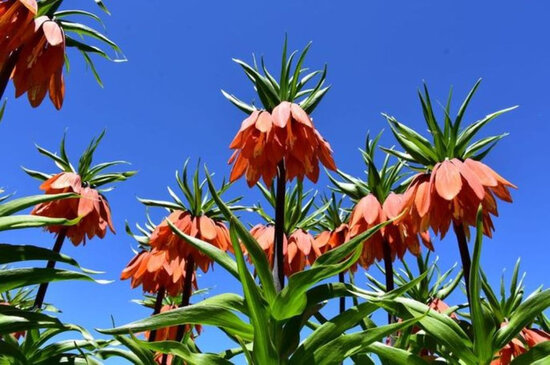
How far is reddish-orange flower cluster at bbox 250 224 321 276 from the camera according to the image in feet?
10.7

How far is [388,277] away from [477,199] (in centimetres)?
69

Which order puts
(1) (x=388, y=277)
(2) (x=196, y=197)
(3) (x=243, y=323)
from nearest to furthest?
(3) (x=243, y=323) → (1) (x=388, y=277) → (2) (x=196, y=197)

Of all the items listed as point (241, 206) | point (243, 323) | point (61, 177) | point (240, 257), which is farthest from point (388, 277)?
point (61, 177)

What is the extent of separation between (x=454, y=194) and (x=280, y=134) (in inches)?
31.1

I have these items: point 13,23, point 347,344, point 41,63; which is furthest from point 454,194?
point 13,23

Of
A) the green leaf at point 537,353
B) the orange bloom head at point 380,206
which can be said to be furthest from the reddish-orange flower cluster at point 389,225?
the green leaf at point 537,353

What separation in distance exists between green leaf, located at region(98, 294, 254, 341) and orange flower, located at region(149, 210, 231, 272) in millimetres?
1527

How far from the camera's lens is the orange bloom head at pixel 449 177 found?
94.7 inches

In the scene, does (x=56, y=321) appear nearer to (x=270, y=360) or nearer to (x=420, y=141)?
(x=270, y=360)

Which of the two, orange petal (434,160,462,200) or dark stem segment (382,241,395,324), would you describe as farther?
dark stem segment (382,241,395,324)

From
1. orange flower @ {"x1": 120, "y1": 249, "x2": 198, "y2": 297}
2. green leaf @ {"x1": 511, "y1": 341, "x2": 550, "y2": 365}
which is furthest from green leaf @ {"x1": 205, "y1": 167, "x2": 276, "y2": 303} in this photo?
orange flower @ {"x1": 120, "y1": 249, "x2": 198, "y2": 297}

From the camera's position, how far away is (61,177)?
336 centimetres

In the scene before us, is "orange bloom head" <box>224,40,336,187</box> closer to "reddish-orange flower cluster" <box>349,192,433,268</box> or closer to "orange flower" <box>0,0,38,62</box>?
"reddish-orange flower cluster" <box>349,192,433,268</box>

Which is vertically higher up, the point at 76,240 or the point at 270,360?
the point at 76,240
